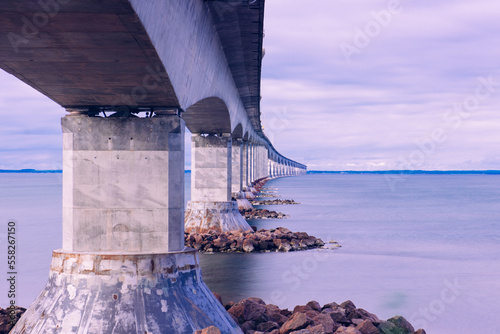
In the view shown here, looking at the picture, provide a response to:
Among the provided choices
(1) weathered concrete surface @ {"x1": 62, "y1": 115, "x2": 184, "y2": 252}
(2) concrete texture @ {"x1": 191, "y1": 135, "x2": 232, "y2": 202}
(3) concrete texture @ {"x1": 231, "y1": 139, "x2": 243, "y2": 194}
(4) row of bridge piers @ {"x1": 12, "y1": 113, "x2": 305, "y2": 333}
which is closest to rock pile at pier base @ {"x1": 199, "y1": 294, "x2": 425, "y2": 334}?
(4) row of bridge piers @ {"x1": 12, "y1": 113, "x2": 305, "y2": 333}

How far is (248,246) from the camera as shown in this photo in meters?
27.6

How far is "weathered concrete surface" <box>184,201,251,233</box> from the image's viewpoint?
30400 millimetres

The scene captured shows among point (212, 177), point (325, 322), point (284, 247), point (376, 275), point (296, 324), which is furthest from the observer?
point (212, 177)

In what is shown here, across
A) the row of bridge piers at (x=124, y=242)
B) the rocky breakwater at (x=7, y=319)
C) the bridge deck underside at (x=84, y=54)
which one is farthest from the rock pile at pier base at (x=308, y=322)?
the bridge deck underside at (x=84, y=54)

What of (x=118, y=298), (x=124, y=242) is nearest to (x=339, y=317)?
(x=124, y=242)

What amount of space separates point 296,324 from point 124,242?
3822 millimetres

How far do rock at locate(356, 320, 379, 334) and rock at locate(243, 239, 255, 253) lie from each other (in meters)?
14.8

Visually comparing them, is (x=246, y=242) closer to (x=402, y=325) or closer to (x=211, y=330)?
(x=402, y=325)

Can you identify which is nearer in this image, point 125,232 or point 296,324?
point 125,232

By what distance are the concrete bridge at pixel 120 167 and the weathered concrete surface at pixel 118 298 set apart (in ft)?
0.06

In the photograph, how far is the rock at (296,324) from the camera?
40.4 feet

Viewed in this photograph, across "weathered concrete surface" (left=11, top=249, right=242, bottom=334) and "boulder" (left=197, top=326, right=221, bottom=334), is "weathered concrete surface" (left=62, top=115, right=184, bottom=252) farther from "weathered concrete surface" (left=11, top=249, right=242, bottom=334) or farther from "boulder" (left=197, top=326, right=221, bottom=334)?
"boulder" (left=197, top=326, right=221, bottom=334)

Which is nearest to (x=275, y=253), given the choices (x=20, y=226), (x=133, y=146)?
(x=133, y=146)

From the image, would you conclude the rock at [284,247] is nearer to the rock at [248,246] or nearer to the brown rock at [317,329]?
the rock at [248,246]
